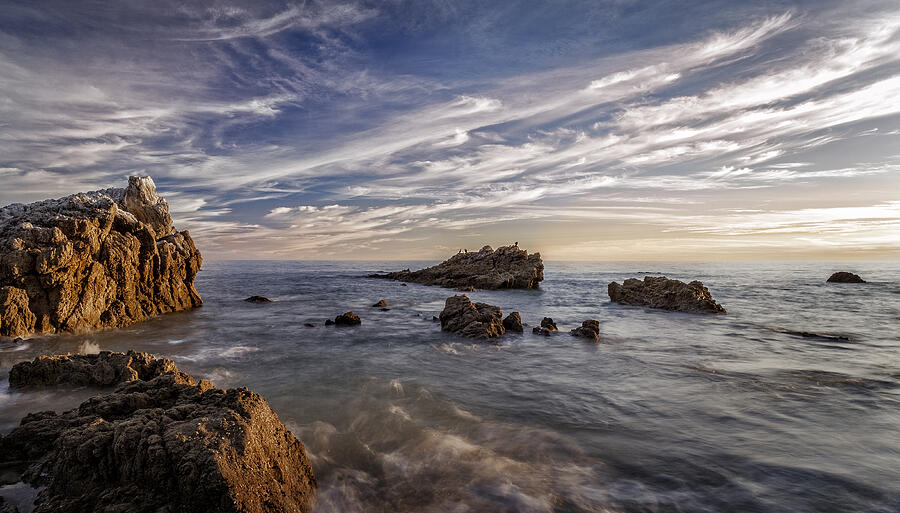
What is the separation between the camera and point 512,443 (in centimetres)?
715

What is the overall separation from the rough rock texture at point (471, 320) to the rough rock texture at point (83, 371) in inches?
441

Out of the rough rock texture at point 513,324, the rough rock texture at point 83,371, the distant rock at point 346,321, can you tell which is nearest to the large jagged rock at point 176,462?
the rough rock texture at point 83,371

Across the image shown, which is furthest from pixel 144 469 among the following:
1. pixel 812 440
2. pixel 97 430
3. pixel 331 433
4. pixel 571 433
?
pixel 812 440

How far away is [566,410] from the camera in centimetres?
885

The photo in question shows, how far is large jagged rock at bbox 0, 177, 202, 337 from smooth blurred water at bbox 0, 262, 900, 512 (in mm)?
1708

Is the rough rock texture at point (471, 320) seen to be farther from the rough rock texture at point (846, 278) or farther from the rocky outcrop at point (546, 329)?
the rough rock texture at point (846, 278)

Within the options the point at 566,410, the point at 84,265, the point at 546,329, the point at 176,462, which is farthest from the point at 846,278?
the point at 84,265

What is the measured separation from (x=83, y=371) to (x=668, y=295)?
2895 cm

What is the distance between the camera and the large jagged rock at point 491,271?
156 ft

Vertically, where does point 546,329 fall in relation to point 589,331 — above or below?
below

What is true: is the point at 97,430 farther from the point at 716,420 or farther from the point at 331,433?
the point at 716,420

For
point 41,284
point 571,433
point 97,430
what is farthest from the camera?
point 41,284

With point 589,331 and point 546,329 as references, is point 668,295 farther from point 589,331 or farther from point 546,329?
point 546,329

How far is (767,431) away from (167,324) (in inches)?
894
